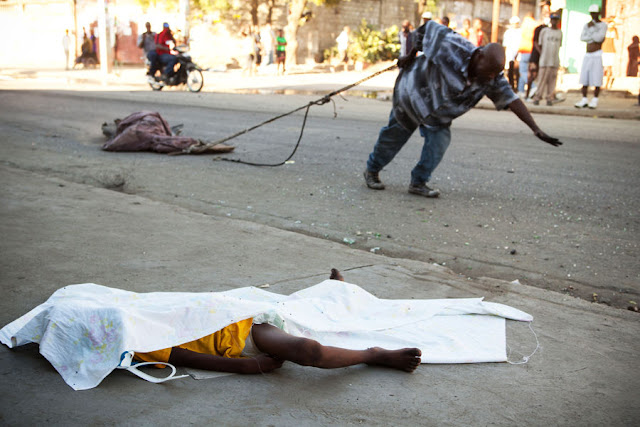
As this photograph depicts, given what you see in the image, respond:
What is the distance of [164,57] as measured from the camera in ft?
56.0

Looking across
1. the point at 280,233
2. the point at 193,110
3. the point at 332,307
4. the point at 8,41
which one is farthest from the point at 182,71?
the point at 8,41

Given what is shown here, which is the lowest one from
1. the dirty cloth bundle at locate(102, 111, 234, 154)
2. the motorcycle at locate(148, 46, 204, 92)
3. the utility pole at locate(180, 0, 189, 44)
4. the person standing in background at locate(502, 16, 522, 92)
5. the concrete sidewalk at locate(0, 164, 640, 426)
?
the concrete sidewalk at locate(0, 164, 640, 426)

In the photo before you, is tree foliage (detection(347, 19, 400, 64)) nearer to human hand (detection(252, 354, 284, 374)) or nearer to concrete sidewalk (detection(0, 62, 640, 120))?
concrete sidewalk (detection(0, 62, 640, 120))

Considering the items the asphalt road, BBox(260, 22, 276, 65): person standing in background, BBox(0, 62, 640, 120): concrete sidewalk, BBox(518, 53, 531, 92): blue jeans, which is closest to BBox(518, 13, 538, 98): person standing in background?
BBox(518, 53, 531, 92): blue jeans

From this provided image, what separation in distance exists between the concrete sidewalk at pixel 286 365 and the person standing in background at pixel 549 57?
35.7 feet

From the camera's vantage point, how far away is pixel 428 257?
4.16 meters

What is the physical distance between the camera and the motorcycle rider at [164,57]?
17031 mm

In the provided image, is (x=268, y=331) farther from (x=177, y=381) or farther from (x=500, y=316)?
(x=500, y=316)

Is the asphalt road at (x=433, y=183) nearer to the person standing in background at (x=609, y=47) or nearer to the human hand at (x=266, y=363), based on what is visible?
the human hand at (x=266, y=363)

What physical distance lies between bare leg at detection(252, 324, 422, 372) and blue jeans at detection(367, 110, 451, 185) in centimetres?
326

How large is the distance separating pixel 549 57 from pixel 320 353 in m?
12.7

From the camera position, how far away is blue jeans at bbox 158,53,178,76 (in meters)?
17.0

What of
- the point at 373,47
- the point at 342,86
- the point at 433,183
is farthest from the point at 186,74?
the point at 373,47

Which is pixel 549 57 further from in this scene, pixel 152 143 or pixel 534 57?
pixel 152 143
